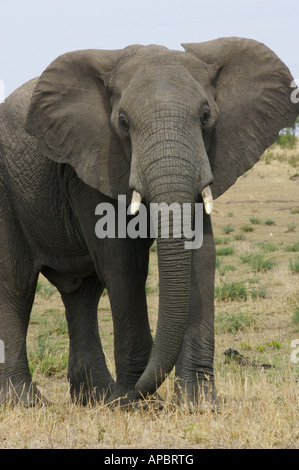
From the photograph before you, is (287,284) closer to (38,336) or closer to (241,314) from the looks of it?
(241,314)

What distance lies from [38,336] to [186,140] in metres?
4.31

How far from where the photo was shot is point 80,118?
19.5 ft

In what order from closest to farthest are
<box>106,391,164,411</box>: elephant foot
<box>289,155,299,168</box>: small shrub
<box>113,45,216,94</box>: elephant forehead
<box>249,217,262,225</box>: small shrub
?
<box>113,45,216,94</box>: elephant forehead, <box>106,391,164,411</box>: elephant foot, <box>249,217,262,225</box>: small shrub, <box>289,155,299,168</box>: small shrub

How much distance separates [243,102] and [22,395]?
262 centimetres

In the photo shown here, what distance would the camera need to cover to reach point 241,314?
899cm

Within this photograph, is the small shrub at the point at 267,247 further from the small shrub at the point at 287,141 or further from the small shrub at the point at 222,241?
the small shrub at the point at 287,141

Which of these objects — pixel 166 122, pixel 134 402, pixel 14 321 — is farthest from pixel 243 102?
pixel 14 321

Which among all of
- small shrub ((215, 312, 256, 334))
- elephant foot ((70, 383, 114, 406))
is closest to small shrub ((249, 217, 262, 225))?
small shrub ((215, 312, 256, 334))

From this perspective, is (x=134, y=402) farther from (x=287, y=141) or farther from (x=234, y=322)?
(x=287, y=141)

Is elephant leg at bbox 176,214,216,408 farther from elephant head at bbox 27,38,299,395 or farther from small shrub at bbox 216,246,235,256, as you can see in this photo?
small shrub at bbox 216,246,235,256

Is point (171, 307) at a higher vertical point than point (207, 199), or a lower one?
lower

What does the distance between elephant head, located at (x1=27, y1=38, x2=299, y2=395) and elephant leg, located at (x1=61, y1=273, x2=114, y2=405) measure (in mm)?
1608

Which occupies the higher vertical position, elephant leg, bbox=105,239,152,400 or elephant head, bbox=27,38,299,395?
elephant head, bbox=27,38,299,395

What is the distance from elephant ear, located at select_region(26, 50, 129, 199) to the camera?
577 centimetres
